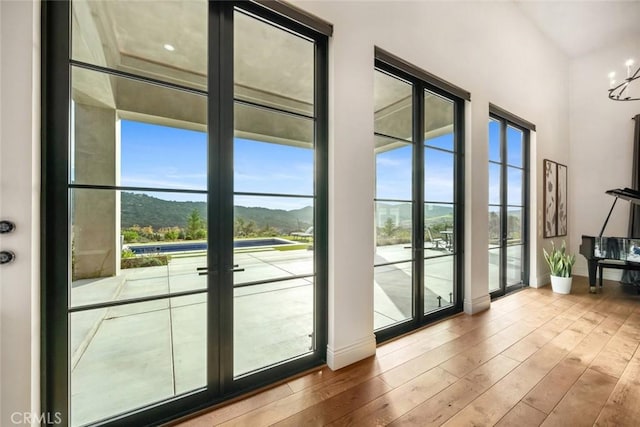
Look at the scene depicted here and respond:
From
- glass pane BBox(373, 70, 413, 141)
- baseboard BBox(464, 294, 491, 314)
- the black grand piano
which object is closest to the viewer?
glass pane BBox(373, 70, 413, 141)

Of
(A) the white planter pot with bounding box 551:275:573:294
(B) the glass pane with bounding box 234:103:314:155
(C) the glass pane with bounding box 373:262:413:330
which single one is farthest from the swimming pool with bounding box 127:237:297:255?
(A) the white planter pot with bounding box 551:275:573:294

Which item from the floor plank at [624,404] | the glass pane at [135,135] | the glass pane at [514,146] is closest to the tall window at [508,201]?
the glass pane at [514,146]

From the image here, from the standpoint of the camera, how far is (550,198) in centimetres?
509

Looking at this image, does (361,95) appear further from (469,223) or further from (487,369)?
(487,369)

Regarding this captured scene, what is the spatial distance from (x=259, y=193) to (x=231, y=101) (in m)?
0.72

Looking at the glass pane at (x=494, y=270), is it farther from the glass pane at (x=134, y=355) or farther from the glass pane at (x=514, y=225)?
the glass pane at (x=134, y=355)

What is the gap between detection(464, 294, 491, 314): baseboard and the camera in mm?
3461

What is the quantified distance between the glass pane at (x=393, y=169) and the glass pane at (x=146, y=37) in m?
1.80

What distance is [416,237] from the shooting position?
310cm

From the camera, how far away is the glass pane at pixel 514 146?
4473 mm

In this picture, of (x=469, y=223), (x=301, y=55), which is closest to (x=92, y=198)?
(x=301, y=55)

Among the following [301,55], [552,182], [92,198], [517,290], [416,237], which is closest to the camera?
[92,198]

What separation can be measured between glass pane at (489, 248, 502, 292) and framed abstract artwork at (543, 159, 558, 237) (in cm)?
159

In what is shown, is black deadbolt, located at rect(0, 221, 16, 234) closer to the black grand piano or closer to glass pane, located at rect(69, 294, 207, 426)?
glass pane, located at rect(69, 294, 207, 426)
